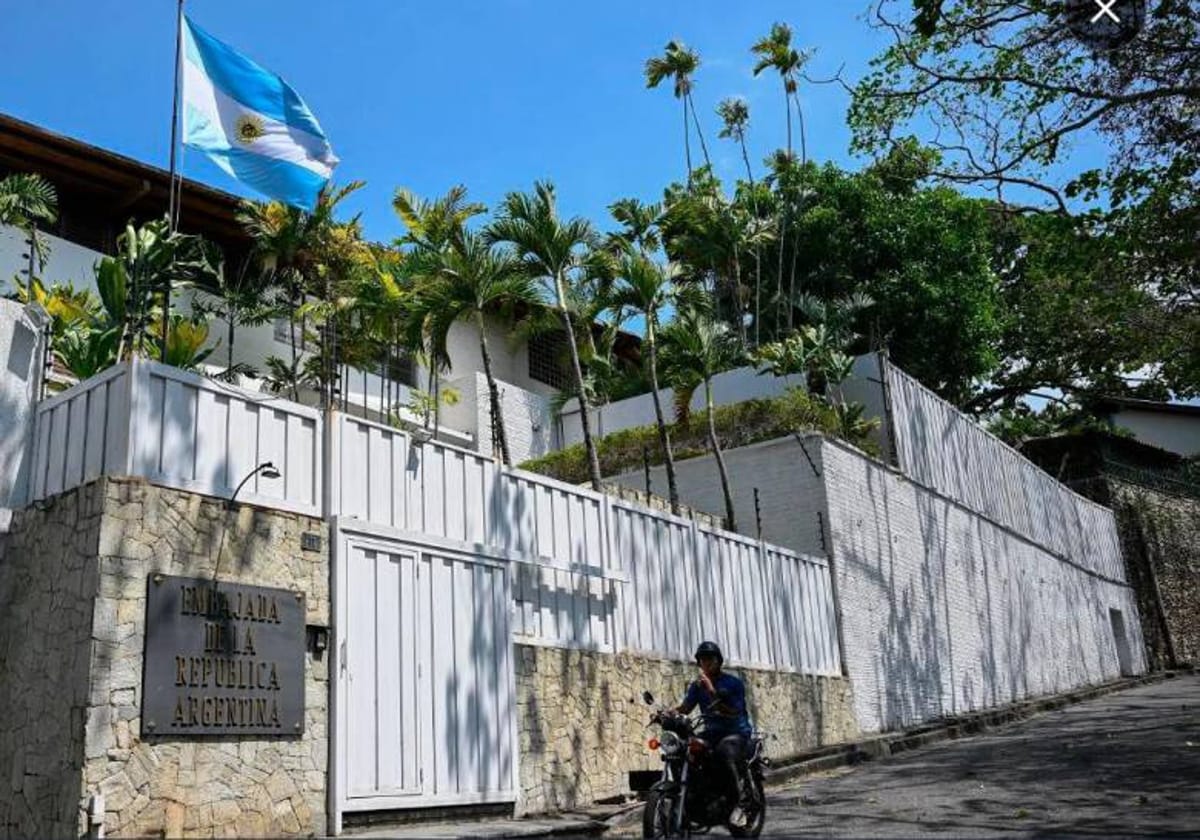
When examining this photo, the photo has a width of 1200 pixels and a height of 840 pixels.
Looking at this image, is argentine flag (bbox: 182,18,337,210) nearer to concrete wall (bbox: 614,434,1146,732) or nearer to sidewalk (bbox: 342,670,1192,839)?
sidewalk (bbox: 342,670,1192,839)

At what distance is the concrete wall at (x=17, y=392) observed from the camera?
385 inches

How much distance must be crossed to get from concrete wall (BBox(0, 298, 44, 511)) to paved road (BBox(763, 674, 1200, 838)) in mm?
6932

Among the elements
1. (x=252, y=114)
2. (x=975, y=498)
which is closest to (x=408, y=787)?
(x=252, y=114)

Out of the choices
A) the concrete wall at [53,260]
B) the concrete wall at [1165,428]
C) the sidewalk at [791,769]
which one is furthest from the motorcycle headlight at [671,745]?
the concrete wall at [1165,428]

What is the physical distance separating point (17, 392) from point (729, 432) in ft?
40.5

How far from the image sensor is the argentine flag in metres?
11.9

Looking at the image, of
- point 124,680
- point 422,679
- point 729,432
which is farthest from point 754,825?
point 729,432

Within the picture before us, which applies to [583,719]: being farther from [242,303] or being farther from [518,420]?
[518,420]

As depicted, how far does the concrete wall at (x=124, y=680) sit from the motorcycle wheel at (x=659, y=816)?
8.92ft

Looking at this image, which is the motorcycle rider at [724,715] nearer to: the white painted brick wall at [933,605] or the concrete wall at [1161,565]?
the white painted brick wall at [933,605]

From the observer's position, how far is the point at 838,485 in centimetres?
1856

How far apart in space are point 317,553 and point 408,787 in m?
2.16

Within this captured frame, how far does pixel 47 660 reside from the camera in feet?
28.3

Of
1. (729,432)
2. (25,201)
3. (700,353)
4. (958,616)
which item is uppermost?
(25,201)
